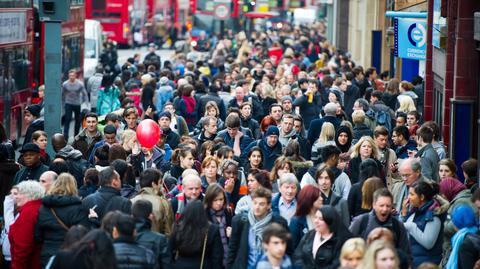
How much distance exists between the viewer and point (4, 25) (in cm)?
2627

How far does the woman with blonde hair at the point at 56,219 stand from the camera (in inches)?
475

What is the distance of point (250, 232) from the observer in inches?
456

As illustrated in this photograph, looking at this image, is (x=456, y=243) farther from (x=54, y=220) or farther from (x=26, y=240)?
(x=26, y=240)

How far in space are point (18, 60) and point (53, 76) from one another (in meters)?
8.72

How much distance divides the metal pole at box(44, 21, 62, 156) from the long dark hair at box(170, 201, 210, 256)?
853cm

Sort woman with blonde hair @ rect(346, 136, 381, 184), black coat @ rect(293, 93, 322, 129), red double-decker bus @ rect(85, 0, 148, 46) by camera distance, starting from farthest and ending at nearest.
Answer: red double-decker bus @ rect(85, 0, 148, 46) → black coat @ rect(293, 93, 322, 129) → woman with blonde hair @ rect(346, 136, 381, 184)

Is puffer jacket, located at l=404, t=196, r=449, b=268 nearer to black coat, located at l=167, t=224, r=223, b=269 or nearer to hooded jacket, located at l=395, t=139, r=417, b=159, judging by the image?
black coat, located at l=167, t=224, r=223, b=269

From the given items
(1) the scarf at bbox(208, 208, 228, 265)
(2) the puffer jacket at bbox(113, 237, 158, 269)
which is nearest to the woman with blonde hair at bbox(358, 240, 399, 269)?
(2) the puffer jacket at bbox(113, 237, 158, 269)

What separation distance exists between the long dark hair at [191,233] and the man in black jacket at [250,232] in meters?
0.30

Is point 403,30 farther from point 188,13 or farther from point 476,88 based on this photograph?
point 188,13

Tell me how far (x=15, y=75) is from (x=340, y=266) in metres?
18.4

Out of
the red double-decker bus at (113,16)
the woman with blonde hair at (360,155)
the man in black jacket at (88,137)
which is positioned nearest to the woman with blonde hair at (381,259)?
the woman with blonde hair at (360,155)

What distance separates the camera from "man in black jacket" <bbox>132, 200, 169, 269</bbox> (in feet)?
36.8

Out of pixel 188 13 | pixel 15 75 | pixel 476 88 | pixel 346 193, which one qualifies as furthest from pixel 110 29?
pixel 346 193
